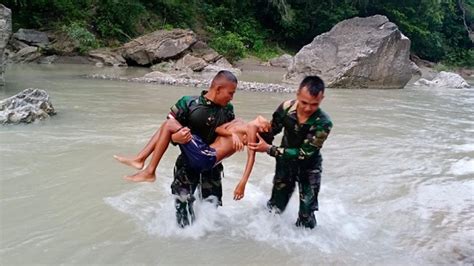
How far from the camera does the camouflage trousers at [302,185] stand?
3.52 metres

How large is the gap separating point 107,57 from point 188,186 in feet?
52.1

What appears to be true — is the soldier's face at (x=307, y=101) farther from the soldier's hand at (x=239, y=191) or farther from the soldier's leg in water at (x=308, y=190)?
the soldier's hand at (x=239, y=191)

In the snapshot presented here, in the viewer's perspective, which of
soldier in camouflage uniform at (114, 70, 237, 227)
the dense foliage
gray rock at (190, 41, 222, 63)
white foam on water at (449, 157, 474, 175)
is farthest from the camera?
the dense foliage

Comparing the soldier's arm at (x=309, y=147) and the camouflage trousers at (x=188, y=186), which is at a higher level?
the soldier's arm at (x=309, y=147)

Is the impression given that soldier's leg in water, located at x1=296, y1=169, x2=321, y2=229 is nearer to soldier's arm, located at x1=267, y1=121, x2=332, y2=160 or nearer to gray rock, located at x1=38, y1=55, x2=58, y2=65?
soldier's arm, located at x1=267, y1=121, x2=332, y2=160

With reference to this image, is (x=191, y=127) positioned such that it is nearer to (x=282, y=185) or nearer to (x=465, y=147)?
(x=282, y=185)

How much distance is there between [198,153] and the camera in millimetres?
3264

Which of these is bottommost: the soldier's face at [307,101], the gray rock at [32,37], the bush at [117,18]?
the soldier's face at [307,101]

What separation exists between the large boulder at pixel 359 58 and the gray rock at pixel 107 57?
6.53m

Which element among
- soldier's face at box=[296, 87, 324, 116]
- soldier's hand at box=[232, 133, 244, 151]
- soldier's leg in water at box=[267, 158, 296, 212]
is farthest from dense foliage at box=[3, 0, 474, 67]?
soldier's face at box=[296, 87, 324, 116]

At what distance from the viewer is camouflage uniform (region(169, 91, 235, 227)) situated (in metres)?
3.35

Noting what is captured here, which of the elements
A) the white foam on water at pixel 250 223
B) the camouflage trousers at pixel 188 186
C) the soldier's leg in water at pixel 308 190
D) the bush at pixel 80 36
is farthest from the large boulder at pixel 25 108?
the bush at pixel 80 36

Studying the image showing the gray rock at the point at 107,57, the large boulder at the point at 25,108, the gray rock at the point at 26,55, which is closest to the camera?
the large boulder at the point at 25,108

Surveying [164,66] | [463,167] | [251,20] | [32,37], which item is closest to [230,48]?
[164,66]
